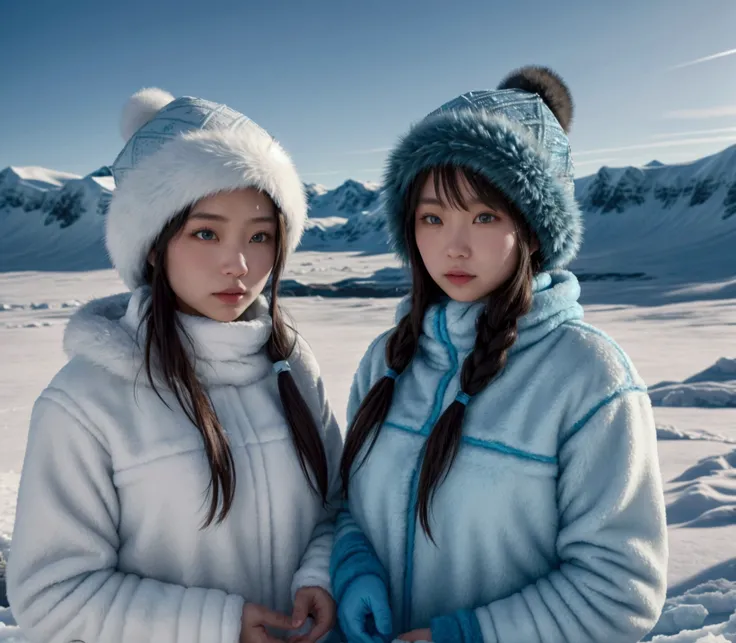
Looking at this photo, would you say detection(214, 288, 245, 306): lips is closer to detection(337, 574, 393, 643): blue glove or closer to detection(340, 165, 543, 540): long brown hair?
detection(340, 165, 543, 540): long brown hair

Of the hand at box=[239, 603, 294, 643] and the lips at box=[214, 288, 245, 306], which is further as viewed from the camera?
the lips at box=[214, 288, 245, 306]

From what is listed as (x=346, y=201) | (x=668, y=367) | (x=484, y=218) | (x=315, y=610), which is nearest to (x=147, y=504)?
(x=315, y=610)

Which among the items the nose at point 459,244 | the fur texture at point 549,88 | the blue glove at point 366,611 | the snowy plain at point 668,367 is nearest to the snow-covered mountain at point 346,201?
the snowy plain at point 668,367

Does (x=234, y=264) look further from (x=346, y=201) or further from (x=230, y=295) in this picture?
(x=346, y=201)

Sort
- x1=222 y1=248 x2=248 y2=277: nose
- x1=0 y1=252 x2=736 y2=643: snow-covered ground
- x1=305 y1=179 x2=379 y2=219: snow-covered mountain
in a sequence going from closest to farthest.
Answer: x1=222 y1=248 x2=248 y2=277: nose → x1=0 y1=252 x2=736 y2=643: snow-covered ground → x1=305 y1=179 x2=379 y2=219: snow-covered mountain

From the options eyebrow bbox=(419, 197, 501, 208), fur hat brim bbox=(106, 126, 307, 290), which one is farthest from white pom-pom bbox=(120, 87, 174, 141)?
eyebrow bbox=(419, 197, 501, 208)

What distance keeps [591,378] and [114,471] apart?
0.91m

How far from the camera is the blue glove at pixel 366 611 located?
3.75ft

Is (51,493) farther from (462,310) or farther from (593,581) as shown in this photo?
(593,581)

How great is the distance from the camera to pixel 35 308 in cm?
1255

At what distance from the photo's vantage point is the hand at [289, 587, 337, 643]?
3.98 ft

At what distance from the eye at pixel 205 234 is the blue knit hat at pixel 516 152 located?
1.33 ft

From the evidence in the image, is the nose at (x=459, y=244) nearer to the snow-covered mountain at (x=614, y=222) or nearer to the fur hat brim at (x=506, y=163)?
the fur hat brim at (x=506, y=163)

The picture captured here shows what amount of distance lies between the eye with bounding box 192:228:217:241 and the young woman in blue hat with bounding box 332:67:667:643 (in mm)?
407
